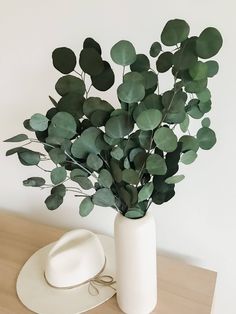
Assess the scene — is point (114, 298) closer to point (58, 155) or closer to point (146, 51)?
point (58, 155)

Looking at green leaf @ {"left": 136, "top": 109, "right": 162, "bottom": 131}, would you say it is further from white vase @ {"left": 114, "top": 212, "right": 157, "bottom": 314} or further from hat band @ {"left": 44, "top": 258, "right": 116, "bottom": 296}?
hat band @ {"left": 44, "top": 258, "right": 116, "bottom": 296}

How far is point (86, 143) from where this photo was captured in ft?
2.08

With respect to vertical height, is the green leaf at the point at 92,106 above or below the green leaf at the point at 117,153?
above

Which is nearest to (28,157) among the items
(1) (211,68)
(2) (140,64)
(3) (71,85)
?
(3) (71,85)

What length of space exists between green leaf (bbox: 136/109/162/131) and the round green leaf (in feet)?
0.52

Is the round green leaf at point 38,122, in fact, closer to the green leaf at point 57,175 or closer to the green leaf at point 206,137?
the green leaf at point 57,175

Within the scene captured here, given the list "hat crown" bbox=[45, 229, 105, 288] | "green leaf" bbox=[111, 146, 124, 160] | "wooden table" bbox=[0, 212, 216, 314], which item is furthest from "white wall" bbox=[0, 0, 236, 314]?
"green leaf" bbox=[111, 146, 124, 160]

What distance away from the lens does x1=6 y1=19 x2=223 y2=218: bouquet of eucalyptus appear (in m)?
0.59

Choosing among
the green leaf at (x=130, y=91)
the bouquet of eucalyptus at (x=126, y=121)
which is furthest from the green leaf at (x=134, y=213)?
the green leaf at (x=130, y=91)

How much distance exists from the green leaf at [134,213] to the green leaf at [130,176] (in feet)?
A: 0.28

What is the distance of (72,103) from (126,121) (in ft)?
0.35

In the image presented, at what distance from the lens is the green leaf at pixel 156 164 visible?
62 cm

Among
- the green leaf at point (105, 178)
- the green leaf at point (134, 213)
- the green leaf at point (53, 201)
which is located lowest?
the green leaf at point (134, 213)

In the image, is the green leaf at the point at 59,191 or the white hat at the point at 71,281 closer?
the green leaf at the point at 59,191
